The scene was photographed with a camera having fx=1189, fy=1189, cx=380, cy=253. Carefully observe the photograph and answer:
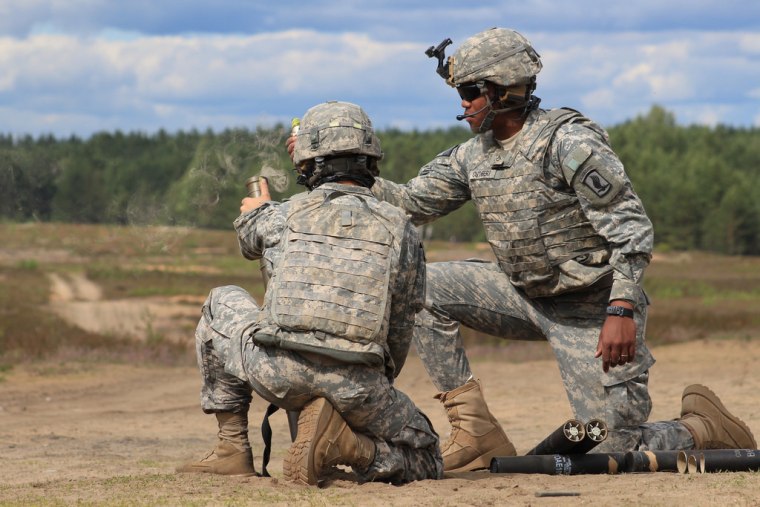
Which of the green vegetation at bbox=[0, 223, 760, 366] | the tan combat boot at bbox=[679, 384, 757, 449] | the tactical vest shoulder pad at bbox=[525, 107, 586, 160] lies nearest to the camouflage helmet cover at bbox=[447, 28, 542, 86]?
the tactical vest shoulder pad at bbox=[525, 107, 586, 160]

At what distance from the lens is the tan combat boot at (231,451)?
235 inches

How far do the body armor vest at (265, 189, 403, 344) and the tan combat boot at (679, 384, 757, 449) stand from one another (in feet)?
8.23

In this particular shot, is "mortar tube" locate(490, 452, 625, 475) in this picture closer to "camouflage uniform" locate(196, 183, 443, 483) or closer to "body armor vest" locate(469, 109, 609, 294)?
"camouflage uniform" locate(196, 183, 443, 483)

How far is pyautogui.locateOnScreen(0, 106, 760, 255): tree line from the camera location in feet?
28.7

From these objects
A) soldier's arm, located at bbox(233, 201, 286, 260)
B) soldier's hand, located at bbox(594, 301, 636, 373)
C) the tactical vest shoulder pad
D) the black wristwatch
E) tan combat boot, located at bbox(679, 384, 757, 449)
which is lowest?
tan combat boot, located at bbox(679, 384, 757, 449)

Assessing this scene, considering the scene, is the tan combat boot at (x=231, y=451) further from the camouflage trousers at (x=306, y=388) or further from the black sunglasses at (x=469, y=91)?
the black sunglasses at (x=469, y=91)

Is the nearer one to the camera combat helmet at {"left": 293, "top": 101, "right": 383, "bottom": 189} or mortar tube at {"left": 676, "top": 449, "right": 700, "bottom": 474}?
combat helmet at {"left": 293, "top": 101, "right": 383, "bottom": 189}

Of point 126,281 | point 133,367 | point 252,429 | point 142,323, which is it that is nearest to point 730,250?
point 126,281

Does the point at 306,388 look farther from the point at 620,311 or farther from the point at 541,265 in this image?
the point at 541,265

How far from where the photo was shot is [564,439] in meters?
6.13

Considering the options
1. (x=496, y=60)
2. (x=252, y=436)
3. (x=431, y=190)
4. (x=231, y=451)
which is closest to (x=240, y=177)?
(x=252, y=436)

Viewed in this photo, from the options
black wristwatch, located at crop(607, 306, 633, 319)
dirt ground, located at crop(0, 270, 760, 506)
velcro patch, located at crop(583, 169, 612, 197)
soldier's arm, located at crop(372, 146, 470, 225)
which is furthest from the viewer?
soldier's arm, located at crop(372, 146, 470, 225)

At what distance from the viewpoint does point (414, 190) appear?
7211 millimetres

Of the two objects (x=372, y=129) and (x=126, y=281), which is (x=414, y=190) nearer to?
(x=372, y=129)
